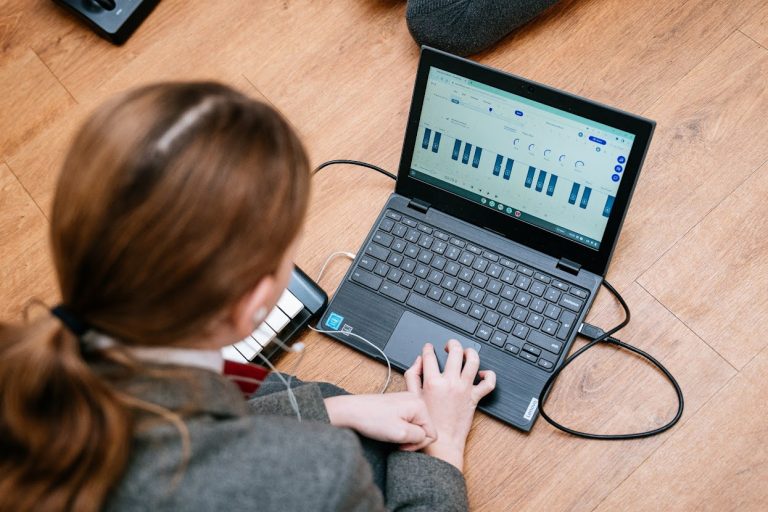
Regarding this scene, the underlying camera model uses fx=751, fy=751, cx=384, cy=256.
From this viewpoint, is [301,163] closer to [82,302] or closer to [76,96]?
[82,302]

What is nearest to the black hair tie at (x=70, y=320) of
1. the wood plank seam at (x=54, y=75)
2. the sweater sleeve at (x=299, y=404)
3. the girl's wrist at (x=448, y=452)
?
the sweater sleeve at (x=299, y=404)

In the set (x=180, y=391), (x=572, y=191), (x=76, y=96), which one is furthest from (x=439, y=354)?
(x=76, y=96)

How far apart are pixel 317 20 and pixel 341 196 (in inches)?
11.2

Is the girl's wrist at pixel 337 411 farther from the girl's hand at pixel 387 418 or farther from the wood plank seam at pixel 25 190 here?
the wood plank seam at pixel 25 190

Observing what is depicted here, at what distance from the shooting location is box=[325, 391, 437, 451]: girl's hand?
782 millimetres

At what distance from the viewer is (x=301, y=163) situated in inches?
21.7

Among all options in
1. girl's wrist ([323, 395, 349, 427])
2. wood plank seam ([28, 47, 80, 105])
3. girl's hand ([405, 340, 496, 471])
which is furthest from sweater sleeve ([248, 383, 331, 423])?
wood plank seam ([28, 47, 80, 105])

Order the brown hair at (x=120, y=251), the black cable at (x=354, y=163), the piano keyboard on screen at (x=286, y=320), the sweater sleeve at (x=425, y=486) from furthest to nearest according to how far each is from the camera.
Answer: the black cable at (x=354, y=163), the piano keyboard on screen at (x=286, y=320), the sweater sleeve at (x=425, y=486), the brown hair at (x=120, y=251)

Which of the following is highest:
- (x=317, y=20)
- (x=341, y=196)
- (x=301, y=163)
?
(x=301, y=163)

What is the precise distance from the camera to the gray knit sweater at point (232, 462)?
1.70 ft

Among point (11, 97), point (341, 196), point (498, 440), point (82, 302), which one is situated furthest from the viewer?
point (11, 97)

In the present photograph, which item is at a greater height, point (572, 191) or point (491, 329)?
point (572, 191)

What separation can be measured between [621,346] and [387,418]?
0.27 metres

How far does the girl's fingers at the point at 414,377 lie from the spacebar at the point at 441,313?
6 centimetres
